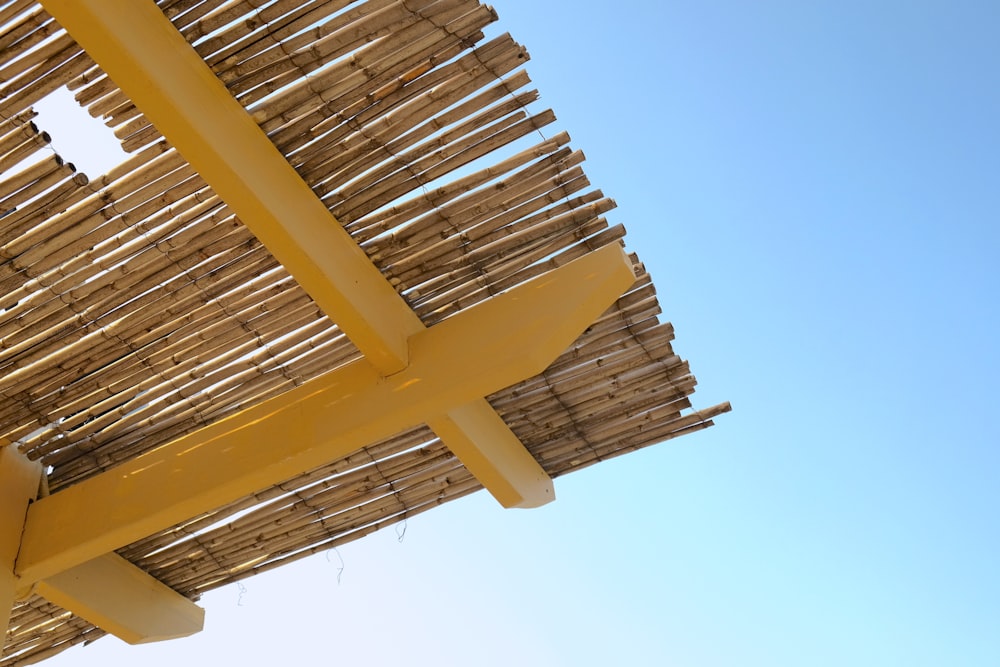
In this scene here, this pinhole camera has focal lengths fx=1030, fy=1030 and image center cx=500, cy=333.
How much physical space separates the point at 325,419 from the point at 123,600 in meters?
1.09

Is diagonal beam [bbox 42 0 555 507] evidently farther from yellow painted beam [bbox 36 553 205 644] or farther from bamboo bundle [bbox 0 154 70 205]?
yellow painted beam [bbox 36 553 205 644]

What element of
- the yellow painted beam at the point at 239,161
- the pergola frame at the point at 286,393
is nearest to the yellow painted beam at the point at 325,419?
the pergola frame at the point at 286,393

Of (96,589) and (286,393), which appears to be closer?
(286,393)

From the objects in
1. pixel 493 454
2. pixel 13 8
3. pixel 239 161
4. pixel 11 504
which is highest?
pixel 13 8

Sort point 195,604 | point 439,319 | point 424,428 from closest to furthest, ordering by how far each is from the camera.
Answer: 1. point 439,319
2. point 424,428
3. point 195,604

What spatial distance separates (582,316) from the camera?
89.4 inches

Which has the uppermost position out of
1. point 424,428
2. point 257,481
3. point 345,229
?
point 345,229

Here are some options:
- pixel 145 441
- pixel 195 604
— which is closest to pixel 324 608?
pixel 195 604

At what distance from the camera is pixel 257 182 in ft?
6.89

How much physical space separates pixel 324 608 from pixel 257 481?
3104 millimetres

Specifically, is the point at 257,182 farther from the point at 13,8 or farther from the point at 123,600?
the point at 123,600

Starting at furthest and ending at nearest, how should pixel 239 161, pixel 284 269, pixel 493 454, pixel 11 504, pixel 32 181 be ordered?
pixel 11 504 < pixel 493 454 < pixel 284 269 < pixel 32 181 < pixel 239 161

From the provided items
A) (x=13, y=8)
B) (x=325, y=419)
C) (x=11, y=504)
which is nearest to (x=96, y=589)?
(x=11, y=504)

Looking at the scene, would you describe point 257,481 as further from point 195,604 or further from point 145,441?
point 195,604
